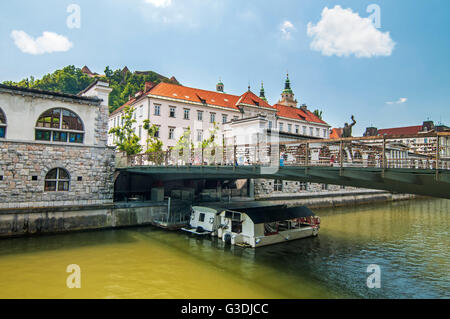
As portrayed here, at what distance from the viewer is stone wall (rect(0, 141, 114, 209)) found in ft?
60.3

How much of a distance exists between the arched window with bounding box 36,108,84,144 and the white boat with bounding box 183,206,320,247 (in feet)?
32.5

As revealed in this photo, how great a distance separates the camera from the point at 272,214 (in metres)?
18.3

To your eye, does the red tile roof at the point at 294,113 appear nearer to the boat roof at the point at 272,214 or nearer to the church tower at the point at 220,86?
the church tower at the point at 220,86

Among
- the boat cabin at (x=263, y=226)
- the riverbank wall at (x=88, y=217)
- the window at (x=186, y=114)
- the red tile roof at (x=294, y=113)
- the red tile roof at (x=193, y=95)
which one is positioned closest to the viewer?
the boat cabin at (x=263, y=226)

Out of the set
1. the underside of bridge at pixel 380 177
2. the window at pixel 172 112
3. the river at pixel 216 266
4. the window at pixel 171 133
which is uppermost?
the window at pixel 172 112

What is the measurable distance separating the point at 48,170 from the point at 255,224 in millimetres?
13865

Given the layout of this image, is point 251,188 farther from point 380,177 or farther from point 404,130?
point 404,130

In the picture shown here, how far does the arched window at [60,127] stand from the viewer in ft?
64.8

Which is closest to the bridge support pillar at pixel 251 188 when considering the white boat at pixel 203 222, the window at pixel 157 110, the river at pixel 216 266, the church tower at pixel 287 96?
the white boat at pixel 203 222

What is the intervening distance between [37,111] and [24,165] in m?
3.58

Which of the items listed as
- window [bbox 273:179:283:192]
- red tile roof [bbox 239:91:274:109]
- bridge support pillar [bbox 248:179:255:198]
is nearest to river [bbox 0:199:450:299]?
bridge support pillar [bbox 248:179:255:198]

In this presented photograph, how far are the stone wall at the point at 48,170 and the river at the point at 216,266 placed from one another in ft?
8.68

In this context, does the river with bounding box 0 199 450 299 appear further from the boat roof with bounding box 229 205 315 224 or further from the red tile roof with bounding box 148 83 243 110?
the red tile roof with bounding box 148 83 243 110

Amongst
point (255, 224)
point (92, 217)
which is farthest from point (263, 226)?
point (92, 217)
